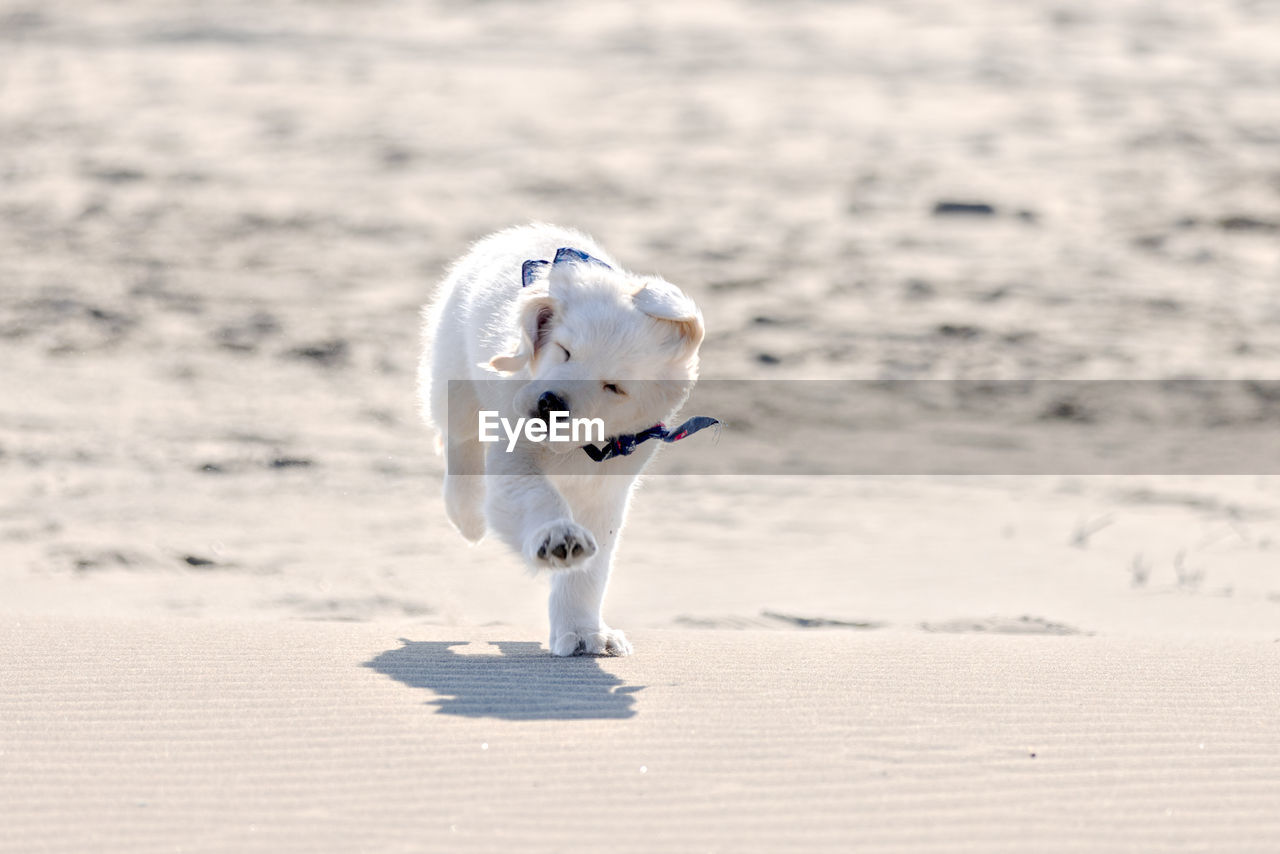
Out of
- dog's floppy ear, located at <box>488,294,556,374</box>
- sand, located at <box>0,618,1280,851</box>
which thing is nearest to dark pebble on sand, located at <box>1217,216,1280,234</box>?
sand, located at <box>0,618,1280,851</box>

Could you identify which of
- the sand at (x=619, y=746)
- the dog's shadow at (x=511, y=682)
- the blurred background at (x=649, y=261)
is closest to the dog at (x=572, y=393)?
the dog's shadow at (x=511, y=682)

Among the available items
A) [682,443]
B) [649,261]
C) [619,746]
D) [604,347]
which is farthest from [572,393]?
[649,261]

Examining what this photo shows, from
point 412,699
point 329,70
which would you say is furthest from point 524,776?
point 329,70

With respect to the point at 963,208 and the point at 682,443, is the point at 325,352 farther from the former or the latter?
the point at 963,208

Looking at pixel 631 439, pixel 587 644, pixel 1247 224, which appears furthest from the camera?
pixel 1247 224

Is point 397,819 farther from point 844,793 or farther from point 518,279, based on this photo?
point 518,279

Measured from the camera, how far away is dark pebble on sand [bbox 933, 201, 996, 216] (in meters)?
14.8

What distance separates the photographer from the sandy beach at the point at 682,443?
12.9ft

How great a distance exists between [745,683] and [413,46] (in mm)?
15408

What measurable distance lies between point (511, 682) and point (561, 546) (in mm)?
471

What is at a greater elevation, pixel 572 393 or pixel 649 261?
pixel 572 393

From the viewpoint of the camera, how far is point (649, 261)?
44.7 ft

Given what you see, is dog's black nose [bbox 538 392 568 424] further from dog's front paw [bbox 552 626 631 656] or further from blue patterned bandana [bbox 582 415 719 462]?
dog's front paw [bbox 552 626 631 656]

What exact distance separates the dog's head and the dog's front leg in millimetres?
182
